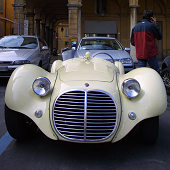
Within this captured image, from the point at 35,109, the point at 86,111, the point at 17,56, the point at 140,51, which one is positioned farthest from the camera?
the point at 17,56

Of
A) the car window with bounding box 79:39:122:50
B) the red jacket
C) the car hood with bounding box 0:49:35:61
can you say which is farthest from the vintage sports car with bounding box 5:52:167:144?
the car window with bounding box 79:39:122:50

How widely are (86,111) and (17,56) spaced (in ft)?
17.9

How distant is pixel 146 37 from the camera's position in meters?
5.55

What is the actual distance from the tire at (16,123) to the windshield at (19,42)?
5842mm

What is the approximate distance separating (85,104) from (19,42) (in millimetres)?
6723

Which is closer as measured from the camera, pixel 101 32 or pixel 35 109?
pixel 35 109

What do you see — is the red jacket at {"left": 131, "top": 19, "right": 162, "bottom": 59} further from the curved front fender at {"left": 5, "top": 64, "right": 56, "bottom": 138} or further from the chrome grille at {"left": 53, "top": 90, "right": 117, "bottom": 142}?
the chrome grille at {"left": 53, "top": 90, "right": 117, "bottom": 142}

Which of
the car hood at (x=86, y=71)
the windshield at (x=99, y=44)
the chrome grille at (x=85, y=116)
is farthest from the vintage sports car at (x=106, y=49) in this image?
the chrome grille at (x=85, y=116)

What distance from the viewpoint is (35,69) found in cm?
324

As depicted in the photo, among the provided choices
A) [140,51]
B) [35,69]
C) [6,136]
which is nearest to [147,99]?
[35,69]

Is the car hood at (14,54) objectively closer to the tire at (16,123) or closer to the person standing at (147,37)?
the person standing at (147,37)

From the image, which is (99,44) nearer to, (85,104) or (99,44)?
(99,44)

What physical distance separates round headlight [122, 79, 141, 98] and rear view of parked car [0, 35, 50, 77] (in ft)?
16.6

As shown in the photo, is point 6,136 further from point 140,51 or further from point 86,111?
point 140,51
